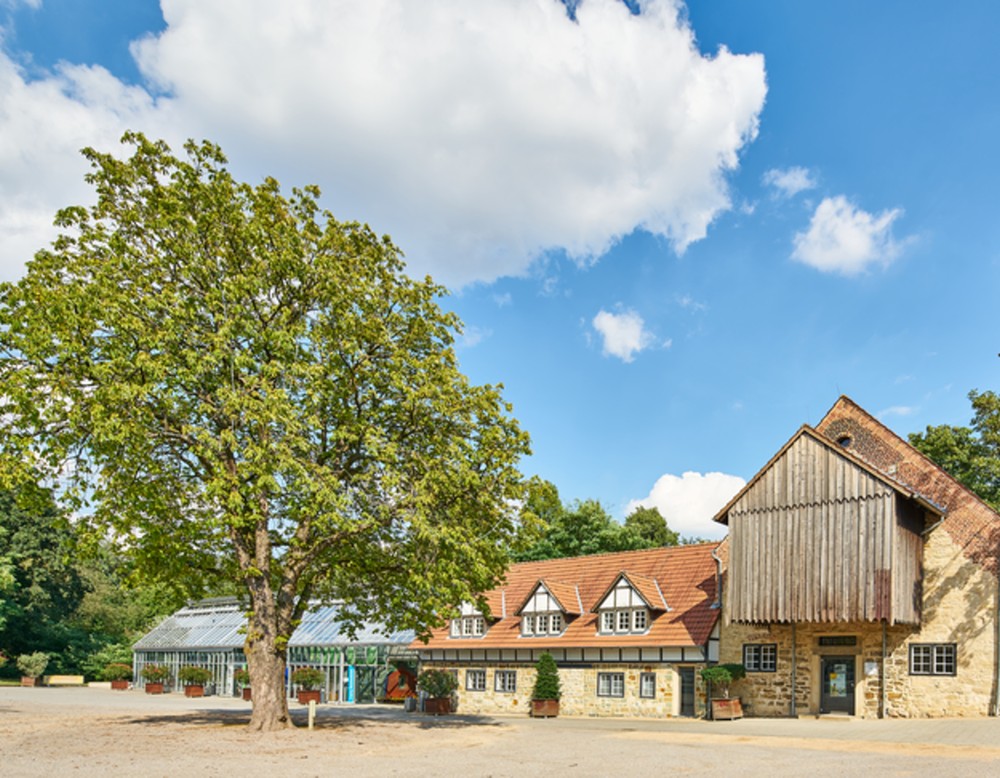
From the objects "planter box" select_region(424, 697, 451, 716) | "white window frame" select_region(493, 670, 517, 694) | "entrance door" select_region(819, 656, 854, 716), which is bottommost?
"planter box" select_region(424, 697, 451, 716)

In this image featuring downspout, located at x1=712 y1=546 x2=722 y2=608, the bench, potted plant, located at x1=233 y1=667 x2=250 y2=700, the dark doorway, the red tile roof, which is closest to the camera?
the dark doorway

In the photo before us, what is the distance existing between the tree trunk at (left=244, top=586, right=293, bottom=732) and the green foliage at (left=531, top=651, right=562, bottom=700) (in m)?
11.4

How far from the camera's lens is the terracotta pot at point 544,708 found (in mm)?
32375

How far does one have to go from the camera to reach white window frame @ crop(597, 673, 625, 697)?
32.4 m

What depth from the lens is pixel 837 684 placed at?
28.9 meters

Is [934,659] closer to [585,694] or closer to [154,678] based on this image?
[585,694]

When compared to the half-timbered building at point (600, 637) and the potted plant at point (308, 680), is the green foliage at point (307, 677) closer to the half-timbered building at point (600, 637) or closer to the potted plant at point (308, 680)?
the potted plant at point (308, 680)

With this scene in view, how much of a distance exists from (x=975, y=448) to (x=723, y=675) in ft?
57.9

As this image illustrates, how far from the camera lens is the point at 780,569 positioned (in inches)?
1131

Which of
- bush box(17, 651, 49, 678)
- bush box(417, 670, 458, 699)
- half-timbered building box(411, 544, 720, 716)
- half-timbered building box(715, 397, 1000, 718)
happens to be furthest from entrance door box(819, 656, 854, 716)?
bush box(17, 651, 49, 678)

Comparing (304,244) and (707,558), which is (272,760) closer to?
(304,244)

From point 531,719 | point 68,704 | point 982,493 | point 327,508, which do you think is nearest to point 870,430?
point 982,493

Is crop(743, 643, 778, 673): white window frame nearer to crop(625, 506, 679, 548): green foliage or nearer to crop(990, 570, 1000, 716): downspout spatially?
crop(990, 570, 1000, 716): downspout

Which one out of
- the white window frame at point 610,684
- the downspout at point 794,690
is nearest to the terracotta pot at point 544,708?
the white window frame at point 610,684
